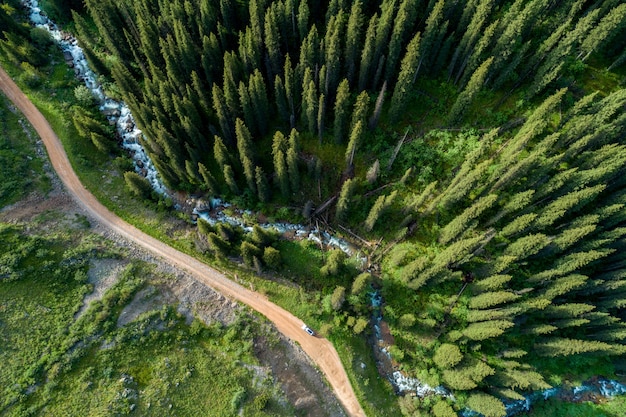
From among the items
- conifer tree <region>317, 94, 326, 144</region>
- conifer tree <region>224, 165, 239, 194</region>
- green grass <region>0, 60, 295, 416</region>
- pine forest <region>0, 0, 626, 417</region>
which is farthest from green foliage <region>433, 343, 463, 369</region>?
conifer tree <region>224, 165, 239, 194</region>

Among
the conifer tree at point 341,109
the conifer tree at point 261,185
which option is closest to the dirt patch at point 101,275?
the conifer tree at point 261,185

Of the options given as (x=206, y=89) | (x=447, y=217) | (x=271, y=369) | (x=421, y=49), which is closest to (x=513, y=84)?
(x=421, y=49)

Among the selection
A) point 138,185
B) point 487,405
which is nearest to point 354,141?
point 138,185

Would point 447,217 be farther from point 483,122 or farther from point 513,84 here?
point 513,84

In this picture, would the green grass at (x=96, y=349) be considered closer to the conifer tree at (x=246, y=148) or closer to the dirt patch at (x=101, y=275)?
the dirt patch at (x=101, y=275)

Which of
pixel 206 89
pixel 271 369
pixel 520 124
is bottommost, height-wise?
pixel 271 369

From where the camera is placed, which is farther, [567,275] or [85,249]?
[85,249]
